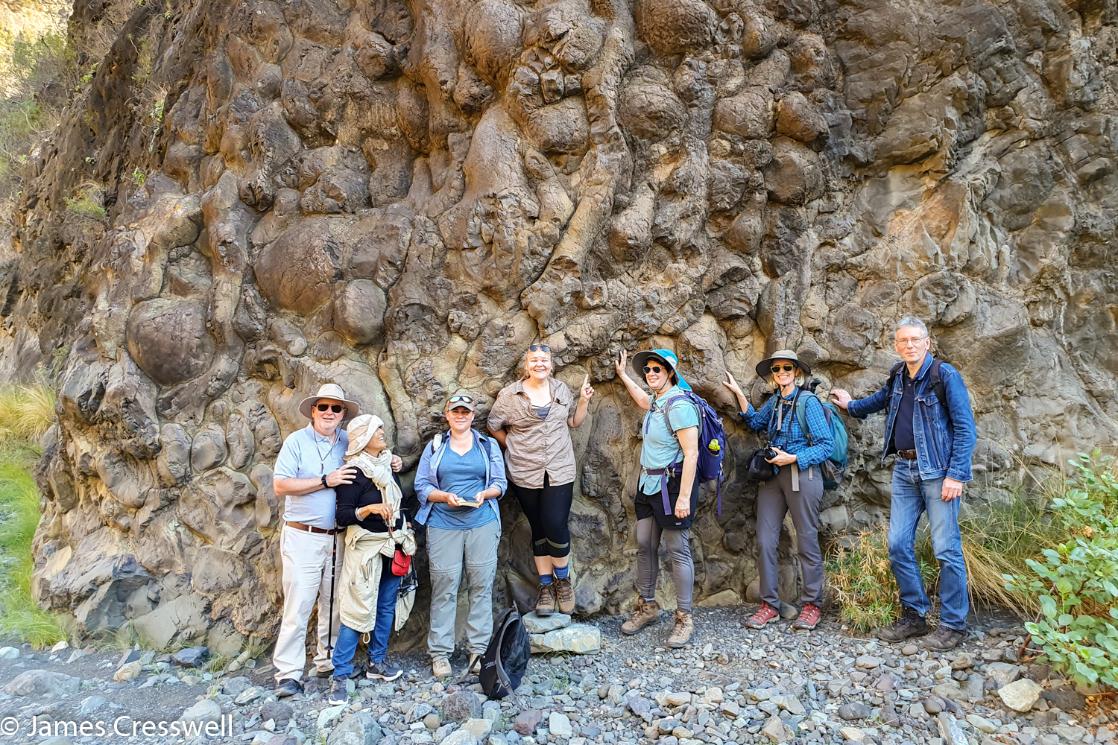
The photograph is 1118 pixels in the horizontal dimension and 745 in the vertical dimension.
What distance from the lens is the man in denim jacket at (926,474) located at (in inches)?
173

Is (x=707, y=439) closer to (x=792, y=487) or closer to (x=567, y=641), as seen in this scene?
(x=792, y=487)

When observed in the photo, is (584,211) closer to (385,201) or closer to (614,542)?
(385,201)

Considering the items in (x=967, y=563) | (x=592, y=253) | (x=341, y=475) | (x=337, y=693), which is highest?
(x=592, y=253)

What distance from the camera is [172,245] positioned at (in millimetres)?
6203

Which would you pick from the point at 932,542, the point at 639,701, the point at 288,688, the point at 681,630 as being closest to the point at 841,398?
the point at 932,542

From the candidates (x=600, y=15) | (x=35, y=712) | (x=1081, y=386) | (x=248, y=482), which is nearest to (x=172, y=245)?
(x=248, y=482)

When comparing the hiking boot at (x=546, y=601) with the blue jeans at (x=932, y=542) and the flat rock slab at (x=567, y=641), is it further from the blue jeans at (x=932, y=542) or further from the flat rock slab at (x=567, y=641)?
the blue jeans at (x=932, y=542)

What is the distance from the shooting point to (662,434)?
16.2 feet

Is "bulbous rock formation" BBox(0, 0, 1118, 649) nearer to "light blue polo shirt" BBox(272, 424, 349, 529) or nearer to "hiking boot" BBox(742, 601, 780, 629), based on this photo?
"hiking boot" BBox(742, 601, 780, 629)

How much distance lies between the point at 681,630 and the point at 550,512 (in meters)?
1.35

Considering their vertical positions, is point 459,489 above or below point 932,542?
above

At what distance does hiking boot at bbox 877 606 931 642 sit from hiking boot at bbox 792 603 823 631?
0.46 metres

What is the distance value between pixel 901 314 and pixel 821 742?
388cm

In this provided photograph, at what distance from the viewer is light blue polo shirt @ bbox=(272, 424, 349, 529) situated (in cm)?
445
